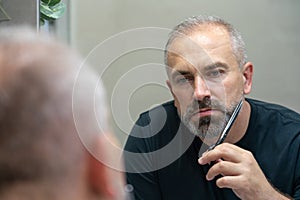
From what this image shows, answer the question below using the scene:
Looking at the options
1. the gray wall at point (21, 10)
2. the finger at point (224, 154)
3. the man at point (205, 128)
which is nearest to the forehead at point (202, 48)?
the man at point (205, 128)

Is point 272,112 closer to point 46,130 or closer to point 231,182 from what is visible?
point 231,182

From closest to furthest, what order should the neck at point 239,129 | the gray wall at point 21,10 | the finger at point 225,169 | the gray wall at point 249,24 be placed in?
the finger at point 225,169 → the neck at point 239,129 → the gray wall at point 21,10 → the gray wall at point 249,24

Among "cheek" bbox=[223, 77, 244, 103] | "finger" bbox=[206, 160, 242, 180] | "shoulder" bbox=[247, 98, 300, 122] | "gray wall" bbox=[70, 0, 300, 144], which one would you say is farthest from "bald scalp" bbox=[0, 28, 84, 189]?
"gray wall" bbox=[70, 0, 300, 144]

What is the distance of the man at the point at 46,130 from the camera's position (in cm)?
29

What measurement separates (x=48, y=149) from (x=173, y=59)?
0.81m

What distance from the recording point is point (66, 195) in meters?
0.29

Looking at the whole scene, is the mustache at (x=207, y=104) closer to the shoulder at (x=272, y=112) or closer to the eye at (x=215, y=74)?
the eye at (x=215, y=74)

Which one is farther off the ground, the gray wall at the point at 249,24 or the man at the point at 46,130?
the man at the point at 46,130

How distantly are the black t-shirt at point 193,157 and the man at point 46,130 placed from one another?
0.72 metres

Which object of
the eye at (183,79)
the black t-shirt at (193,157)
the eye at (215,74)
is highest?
the eye at (215,74)

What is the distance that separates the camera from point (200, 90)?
100 centimetres

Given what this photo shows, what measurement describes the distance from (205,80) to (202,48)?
0.38ft

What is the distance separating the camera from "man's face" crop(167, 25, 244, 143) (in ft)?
3.30

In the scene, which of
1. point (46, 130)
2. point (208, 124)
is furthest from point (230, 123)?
point (46, 130)
